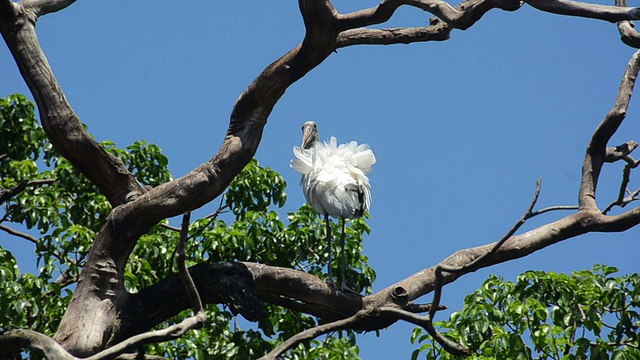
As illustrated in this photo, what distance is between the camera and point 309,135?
7367 mm

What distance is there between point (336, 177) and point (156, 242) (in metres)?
1.28

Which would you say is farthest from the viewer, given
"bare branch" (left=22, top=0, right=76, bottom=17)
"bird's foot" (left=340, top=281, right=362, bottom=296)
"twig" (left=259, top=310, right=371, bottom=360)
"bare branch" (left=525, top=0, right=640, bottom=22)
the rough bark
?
"bird's foot" (left=340, top=281, right=362, bottom=296)

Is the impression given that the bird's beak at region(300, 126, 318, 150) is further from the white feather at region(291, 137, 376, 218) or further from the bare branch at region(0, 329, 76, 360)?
the bare branch at region(0, 329, 76, 360)

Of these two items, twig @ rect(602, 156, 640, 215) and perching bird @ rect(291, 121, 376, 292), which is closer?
twig @ rect(602, 156, 640, 215)

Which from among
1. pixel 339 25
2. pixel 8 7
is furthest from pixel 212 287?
pixel 8 7

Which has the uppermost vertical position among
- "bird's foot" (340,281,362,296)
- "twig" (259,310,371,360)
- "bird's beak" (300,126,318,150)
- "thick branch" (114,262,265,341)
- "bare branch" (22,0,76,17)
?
"bird's beak" (300,126,318,150)

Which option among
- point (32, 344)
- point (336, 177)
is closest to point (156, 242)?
point (336, 177)

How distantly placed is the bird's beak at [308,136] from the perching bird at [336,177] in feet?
1.86

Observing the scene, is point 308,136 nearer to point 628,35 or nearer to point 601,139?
point 601,139

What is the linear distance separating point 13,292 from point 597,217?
3.16 m

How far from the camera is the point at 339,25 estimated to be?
4586mm

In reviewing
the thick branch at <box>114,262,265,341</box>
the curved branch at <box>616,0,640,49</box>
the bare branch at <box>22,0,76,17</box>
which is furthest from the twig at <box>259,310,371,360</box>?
the bare branch at <box>22,0,76,17</box>

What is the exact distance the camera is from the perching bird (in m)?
6.36

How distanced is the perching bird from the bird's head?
0.59 meters
